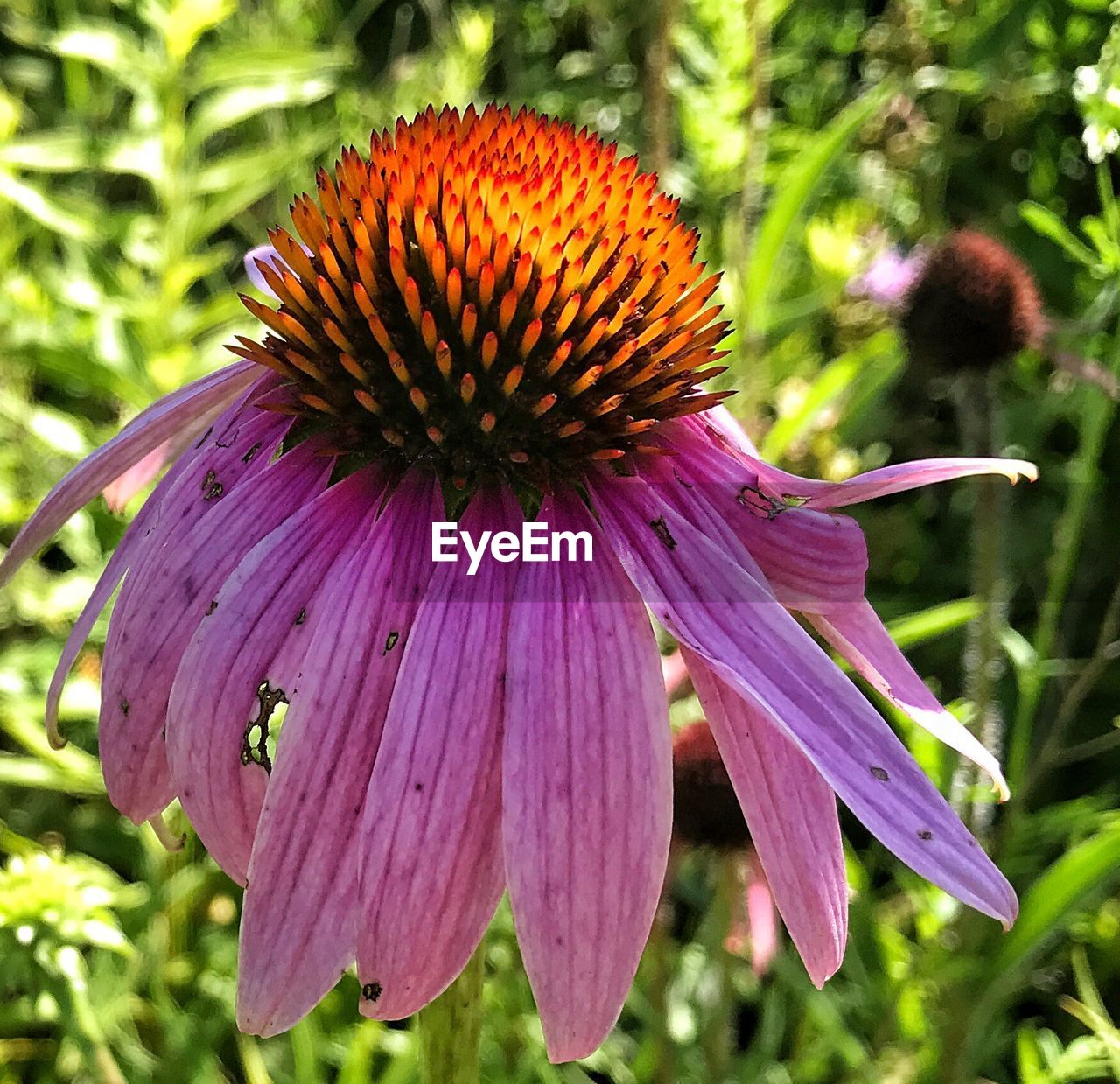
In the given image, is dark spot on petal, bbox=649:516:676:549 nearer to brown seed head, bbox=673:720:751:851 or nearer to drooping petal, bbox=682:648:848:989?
drooping petal, bbox=682:648:848:989

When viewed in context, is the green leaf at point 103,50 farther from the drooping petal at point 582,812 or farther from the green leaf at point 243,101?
the drooping petal at point 582,812

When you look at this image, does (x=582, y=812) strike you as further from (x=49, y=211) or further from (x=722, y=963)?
(x=49, y=211)

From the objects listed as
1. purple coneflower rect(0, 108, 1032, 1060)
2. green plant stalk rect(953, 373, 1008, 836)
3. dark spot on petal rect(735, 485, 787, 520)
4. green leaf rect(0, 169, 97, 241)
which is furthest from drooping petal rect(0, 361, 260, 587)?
green plant stalk rect(953, 373, 1008, 836)

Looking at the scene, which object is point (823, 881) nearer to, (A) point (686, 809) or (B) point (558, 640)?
(B) point (558, 640)

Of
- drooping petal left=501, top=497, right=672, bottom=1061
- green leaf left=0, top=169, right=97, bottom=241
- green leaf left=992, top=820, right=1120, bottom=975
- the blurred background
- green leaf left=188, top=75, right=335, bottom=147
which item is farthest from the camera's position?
green leaf left=188, top=75, right=335, bottom=147

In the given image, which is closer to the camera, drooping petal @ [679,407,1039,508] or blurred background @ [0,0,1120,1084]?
drooping petal @ [679,407,1039,508]
